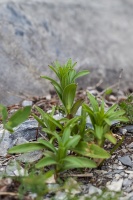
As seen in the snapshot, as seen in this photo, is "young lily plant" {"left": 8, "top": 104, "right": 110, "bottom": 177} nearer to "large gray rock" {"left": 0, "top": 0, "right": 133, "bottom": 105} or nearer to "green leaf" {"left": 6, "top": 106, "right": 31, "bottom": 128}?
"green leaf" {"left": 6, "top": 106, "right": 31, "bottom": 128}

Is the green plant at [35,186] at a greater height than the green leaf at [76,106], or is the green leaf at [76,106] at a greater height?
the green leaf at [76,106]

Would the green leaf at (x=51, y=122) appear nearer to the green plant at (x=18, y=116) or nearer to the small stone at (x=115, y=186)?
the green plant at (x=18, y=116)

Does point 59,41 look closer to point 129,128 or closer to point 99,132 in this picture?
point 129,128

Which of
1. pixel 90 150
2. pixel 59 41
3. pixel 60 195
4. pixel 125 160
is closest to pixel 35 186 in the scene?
pixel 60 195

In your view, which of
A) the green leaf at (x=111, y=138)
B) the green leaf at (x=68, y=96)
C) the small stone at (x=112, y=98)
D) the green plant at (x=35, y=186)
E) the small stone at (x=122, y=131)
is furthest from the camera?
the small stone at (x=112, y=98)

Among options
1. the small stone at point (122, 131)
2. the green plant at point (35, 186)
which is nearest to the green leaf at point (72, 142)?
the green plant at point (35, 186)

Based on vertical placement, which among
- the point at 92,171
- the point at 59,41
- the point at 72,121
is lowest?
the point at 92,171

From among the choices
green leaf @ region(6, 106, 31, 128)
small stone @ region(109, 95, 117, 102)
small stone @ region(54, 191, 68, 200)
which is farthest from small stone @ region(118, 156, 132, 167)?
small stone @ region(109, 95, 117, 102)
